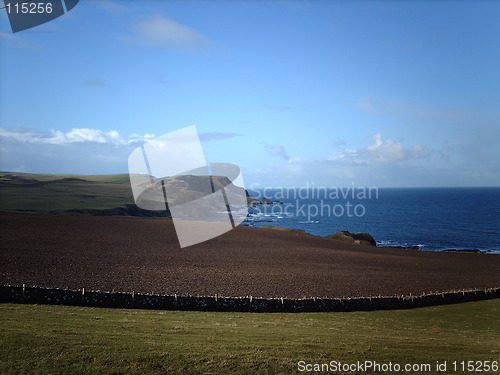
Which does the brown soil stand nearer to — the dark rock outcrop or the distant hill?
the dark rock outcrop

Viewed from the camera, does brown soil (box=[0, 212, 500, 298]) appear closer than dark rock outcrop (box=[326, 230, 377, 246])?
Yes

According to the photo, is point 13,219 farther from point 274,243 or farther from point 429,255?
point 429,255

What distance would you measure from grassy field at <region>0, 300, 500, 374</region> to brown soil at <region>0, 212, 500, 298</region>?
6.83m

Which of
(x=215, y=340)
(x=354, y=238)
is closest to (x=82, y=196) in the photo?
(x=354, y=238)

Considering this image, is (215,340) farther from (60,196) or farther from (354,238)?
(60,196)

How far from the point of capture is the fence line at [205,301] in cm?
2398

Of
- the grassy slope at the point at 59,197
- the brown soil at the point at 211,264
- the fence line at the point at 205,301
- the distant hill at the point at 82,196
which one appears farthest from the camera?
the grassy slope at the point at 59,197

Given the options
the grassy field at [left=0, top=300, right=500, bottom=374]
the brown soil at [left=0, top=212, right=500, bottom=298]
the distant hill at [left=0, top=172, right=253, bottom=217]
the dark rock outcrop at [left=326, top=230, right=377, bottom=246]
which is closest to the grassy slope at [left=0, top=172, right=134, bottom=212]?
the distant hill at [left=0, top=172, right=253, bottom=217]

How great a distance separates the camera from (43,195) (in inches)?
4279

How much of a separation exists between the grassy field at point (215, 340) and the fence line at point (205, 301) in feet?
2.98

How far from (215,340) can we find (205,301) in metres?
7.23

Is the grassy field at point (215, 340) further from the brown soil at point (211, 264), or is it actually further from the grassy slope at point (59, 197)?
the grassy slope at point (59, 197)

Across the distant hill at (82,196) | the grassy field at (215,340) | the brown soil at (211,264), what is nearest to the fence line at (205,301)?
the grassy field at (215,340)

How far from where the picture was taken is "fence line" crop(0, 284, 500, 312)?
23984 millimetres
